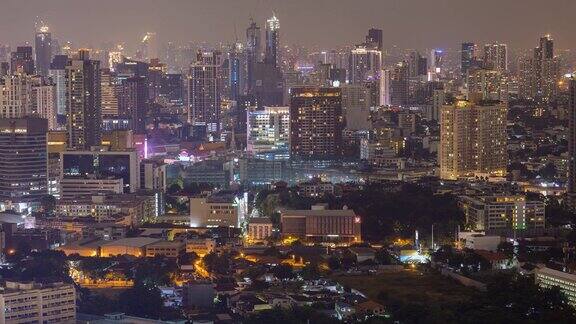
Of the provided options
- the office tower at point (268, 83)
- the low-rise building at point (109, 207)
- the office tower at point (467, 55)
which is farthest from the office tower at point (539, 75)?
the low-rise building at point (109, 207)

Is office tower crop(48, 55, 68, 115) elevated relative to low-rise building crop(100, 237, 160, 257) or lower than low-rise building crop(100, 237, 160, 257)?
elevated

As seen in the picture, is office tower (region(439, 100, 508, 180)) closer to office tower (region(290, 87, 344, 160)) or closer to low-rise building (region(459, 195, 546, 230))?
office tower (region(290, 87, 344, 160))

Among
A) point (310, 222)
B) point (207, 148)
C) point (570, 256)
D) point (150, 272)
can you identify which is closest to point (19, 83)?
point (207, 148)

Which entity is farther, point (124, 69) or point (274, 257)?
point (124, 69)

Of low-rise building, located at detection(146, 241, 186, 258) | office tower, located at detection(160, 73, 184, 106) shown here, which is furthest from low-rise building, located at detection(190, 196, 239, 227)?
office tower, located at detection(160, 73, 184, 106)

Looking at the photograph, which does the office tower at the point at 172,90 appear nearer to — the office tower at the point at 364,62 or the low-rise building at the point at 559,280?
the office tower at the point at 364,62

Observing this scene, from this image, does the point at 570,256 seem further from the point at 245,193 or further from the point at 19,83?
the point at 19,83

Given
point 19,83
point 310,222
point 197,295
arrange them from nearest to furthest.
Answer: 1. point 197,295
2. point 310,222
3. point 19,83
